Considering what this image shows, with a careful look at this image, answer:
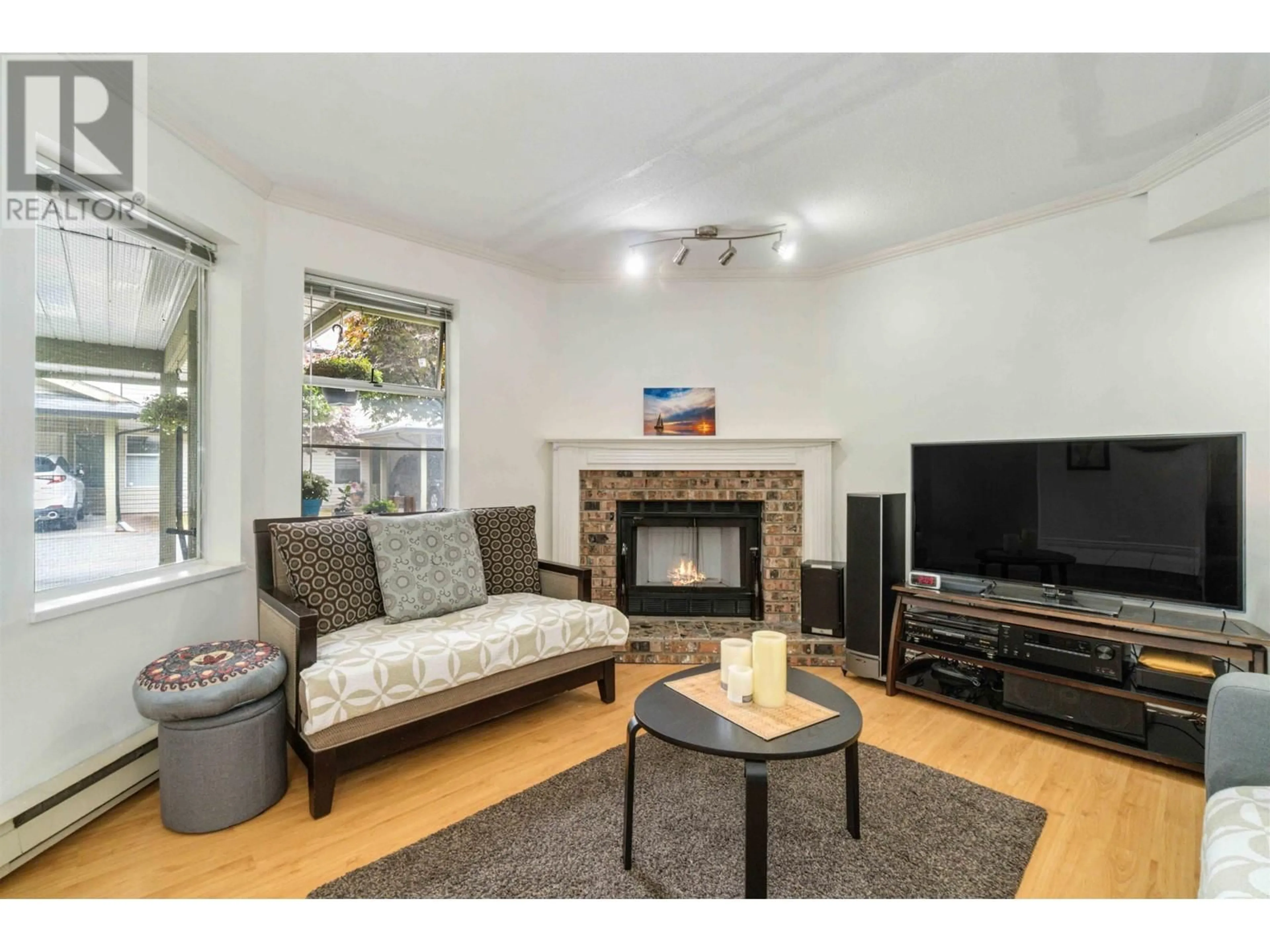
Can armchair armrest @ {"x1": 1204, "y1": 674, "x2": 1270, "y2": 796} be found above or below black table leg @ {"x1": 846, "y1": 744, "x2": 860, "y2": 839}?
above

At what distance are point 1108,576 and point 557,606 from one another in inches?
98.7

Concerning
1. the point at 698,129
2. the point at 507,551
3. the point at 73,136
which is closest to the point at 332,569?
the point at 507,551

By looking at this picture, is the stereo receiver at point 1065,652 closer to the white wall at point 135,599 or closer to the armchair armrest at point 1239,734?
the armchair armrest at point 1239,734

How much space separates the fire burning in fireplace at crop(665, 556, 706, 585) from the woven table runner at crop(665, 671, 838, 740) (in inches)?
80.5

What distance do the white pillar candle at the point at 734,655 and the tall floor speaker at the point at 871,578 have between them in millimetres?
1553

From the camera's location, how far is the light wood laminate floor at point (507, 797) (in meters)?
1.56

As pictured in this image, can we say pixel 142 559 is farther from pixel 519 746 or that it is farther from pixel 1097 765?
pixel 1097 765

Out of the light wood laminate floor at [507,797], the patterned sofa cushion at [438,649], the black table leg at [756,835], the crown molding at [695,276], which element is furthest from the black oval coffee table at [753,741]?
the crown molding at [695,276]

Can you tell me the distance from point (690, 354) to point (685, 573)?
1521 millimetres

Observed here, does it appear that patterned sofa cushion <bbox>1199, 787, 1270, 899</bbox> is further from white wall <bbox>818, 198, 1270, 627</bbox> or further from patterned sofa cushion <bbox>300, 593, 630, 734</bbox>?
patterned sofa cushion <bbox>300, 593, 630, 734</bbox>

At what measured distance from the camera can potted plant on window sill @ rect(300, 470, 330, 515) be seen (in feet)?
9.72

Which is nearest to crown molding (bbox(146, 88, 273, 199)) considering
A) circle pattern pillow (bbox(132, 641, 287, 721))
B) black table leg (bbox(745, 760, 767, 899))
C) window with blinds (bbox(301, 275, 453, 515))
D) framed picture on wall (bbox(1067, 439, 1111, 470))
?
window with blinds (bbox(301, 275, 453, 515))
